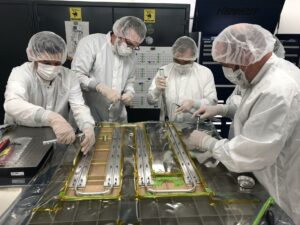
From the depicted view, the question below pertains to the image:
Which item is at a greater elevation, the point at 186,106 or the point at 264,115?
the point at 264,115

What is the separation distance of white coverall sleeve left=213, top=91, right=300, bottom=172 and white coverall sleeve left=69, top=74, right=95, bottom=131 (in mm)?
907

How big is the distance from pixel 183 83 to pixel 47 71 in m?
1.09

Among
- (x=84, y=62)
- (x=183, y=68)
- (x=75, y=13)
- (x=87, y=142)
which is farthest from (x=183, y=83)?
(x=75, y=13)

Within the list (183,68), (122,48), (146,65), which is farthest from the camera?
(146,65)

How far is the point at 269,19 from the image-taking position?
9.69ft

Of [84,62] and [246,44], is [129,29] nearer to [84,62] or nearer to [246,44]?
[84,62]

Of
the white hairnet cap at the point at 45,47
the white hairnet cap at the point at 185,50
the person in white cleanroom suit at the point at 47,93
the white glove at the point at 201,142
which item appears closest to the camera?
the white glove at the point at 201,142

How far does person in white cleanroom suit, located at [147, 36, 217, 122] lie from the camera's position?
2053 mm

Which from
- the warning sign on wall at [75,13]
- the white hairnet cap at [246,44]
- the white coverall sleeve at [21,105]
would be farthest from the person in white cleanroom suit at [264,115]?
the warning sign on wall at [75,13]

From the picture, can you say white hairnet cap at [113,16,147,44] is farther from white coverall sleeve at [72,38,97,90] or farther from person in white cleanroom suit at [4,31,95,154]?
person in white cleanroom suit at [4,31,95,154]

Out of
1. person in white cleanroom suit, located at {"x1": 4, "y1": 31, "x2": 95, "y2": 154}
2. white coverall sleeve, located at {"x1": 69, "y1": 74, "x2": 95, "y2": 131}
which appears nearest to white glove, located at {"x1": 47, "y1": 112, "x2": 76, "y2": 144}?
person in white cleanroom suit, located at {"x1": 4, "y1": 31, "x2": 95, "y2": 154}

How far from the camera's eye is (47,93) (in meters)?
1.74

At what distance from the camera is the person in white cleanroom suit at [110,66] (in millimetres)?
1954

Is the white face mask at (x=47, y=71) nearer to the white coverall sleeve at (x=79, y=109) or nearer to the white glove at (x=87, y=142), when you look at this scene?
the white coverall sleeve at (x=79, y=109)
